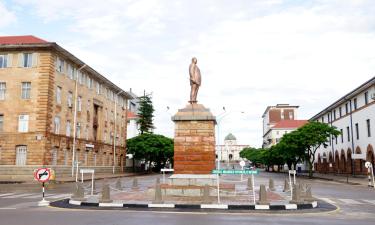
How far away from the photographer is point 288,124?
414ft

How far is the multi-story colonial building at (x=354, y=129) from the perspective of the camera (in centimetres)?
4308

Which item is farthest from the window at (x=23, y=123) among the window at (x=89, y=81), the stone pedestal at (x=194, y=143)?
the stone pedestal at (x=194, y=143)

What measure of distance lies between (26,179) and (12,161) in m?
2.64

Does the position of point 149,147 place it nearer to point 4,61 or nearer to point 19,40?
point 19,40

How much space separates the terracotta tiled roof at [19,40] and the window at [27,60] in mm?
1402

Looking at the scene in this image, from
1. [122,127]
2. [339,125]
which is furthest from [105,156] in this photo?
[339,125]

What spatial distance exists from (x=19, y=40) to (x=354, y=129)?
4206 cm

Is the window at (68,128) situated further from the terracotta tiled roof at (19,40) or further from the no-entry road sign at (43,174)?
the no-entry road sign at (43,174)

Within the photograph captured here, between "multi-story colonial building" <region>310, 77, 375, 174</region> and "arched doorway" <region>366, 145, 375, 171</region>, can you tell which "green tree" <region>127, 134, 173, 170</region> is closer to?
"multi-story colonial building" <region>310, 77, 375, 174</region>

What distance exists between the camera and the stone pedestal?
1867cm

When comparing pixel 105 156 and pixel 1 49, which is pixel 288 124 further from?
pixel 1 49

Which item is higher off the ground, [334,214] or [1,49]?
[1,49]

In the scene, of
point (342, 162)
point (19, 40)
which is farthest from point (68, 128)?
point (342, 162)

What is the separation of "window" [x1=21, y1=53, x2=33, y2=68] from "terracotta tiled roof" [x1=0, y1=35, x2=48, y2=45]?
1402 millimetres
